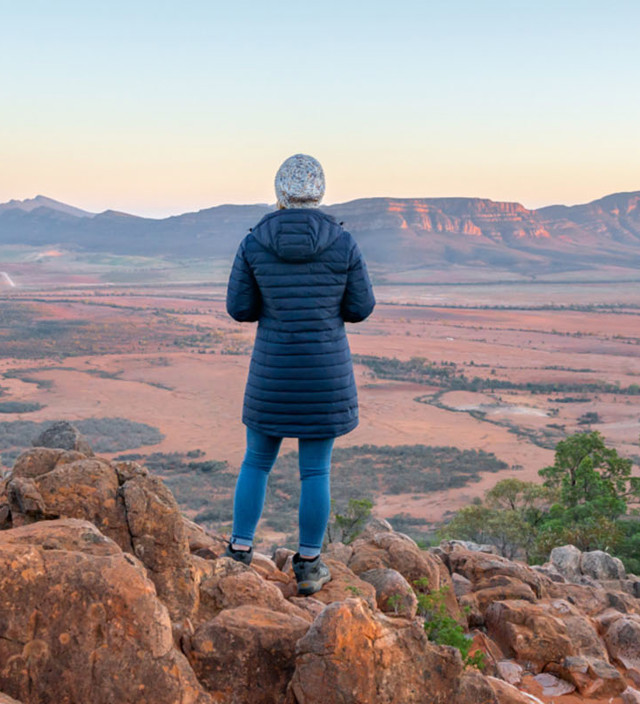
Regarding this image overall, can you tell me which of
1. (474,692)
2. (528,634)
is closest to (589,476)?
(528,634)

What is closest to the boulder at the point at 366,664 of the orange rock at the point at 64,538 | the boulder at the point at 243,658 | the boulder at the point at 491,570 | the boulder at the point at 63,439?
the boulder at the point at 243,658

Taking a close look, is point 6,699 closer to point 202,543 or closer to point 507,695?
point 507,695

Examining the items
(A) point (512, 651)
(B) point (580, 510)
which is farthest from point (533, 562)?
(A) point (512, 651)

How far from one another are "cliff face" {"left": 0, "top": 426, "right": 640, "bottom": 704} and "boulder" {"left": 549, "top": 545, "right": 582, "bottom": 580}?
3.30 meters

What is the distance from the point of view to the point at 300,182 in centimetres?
382

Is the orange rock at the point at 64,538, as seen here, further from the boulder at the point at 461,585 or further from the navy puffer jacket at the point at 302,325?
the boulder at the point at 461,585

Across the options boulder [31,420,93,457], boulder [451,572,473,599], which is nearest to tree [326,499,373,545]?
boulder [451,572,473,599]

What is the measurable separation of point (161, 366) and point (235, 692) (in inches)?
1762

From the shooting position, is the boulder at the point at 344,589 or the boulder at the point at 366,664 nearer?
the boulder at the point at 366,664

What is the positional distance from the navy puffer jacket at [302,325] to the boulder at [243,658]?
112 centimetres

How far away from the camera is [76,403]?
34.5 meters

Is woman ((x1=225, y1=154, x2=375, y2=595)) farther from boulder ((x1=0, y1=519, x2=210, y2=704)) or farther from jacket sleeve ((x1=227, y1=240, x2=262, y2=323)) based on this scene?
boulder ((x1=0, y1=519, x2=210, y2=704))

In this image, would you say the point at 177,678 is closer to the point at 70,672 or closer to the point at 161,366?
the point at 70,672

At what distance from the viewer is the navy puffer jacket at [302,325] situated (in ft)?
12.0
